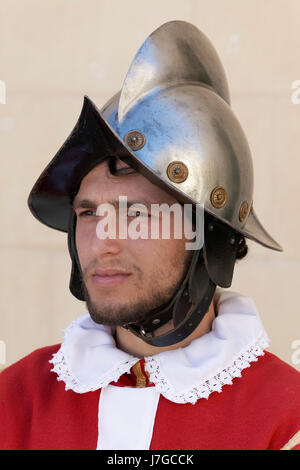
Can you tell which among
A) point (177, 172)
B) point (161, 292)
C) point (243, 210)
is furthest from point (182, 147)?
point (161, 292)

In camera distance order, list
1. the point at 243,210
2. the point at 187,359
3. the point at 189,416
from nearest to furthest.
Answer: the point at 189,416 < the point at 187,359 < the point at 243,210

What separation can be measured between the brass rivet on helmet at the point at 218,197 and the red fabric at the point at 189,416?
0.48 metres

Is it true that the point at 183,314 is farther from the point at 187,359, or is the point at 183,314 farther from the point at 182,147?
the point at 182,147

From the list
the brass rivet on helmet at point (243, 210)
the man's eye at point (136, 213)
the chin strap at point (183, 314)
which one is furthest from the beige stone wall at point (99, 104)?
the man's eye at point (136, 213)

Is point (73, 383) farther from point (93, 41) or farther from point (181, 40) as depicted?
point (93, 41)

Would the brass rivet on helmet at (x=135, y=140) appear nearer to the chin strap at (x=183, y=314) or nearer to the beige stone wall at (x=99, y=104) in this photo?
the chin strap at (x=183, y=314)

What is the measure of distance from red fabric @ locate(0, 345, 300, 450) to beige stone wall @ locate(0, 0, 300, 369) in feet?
4.57

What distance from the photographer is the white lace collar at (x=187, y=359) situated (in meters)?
1.88

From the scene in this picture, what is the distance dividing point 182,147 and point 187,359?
62cm

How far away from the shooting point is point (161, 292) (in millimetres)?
1949

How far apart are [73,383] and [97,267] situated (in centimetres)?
37

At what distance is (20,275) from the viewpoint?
3629 mm

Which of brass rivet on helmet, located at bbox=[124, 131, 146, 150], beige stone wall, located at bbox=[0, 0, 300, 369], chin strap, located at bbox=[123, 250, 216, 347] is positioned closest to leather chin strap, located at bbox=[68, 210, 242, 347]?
chin strap, located at bbox=[123, 250, 216, 347]
